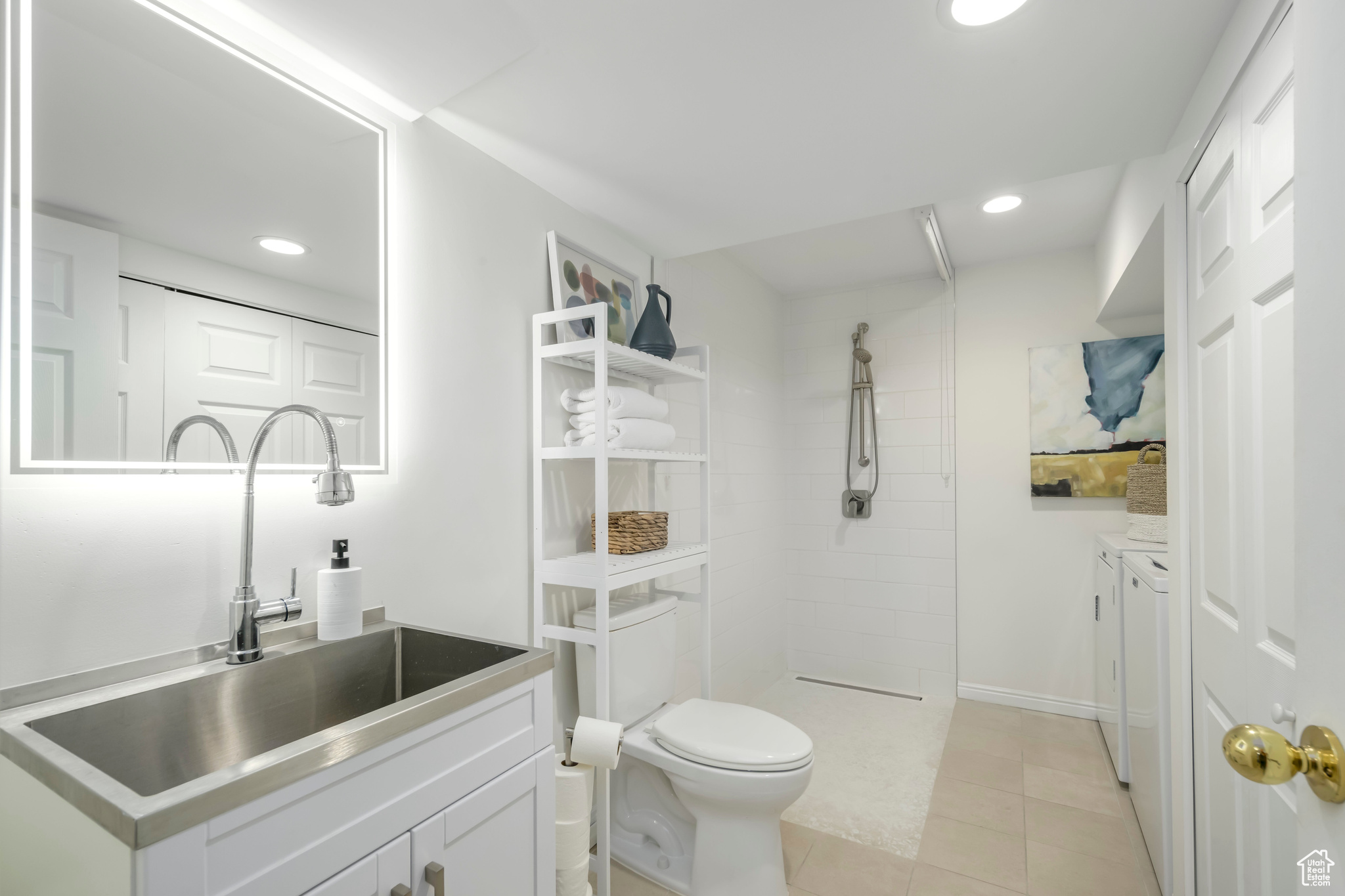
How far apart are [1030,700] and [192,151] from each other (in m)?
3.91

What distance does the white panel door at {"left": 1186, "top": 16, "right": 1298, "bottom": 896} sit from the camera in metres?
1.03

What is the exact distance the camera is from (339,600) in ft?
4.24

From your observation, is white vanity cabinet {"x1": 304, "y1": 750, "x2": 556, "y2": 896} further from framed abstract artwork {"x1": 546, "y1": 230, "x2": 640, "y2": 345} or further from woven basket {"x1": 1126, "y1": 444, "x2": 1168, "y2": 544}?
woven basket {"x1": 1126, "y1": 444, "x2": 1168, "y2": 544}

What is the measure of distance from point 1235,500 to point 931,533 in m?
2.33

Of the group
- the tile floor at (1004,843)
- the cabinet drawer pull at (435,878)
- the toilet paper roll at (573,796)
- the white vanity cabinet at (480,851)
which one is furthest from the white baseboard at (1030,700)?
the cabinet drawer pull at (435,878)

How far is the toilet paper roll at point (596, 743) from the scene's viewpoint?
1577mm

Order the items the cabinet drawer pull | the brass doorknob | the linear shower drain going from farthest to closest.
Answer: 1. the linear shower drain
2. the cabinet drawer pull
3. the brass doorknob

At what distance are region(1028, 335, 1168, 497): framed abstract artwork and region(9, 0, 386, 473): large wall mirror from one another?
10.2 feet

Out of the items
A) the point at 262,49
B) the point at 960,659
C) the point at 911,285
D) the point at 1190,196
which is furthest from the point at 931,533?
the point at 262,49

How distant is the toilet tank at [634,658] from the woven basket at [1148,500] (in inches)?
73.9

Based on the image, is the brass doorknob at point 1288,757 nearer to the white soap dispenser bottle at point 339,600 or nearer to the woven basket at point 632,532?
the white soap dispenser bottle at point 339,600

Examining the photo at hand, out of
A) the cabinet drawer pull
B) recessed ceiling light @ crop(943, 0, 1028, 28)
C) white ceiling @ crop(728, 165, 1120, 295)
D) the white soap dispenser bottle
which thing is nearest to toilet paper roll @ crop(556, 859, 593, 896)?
the cabinet drawer pull

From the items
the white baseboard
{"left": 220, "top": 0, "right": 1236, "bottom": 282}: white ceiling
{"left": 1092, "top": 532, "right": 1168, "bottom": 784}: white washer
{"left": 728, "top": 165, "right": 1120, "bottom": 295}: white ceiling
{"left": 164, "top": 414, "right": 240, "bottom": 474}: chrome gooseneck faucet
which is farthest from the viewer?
the white baseboard

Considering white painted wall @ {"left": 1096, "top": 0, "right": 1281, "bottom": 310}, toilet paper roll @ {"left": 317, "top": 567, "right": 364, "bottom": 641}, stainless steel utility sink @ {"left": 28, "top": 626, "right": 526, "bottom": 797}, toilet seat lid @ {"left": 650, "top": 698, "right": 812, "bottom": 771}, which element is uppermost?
white painted wall @ {"left": 1096, "top": 0, "right": 1281, "bottom": 310}
